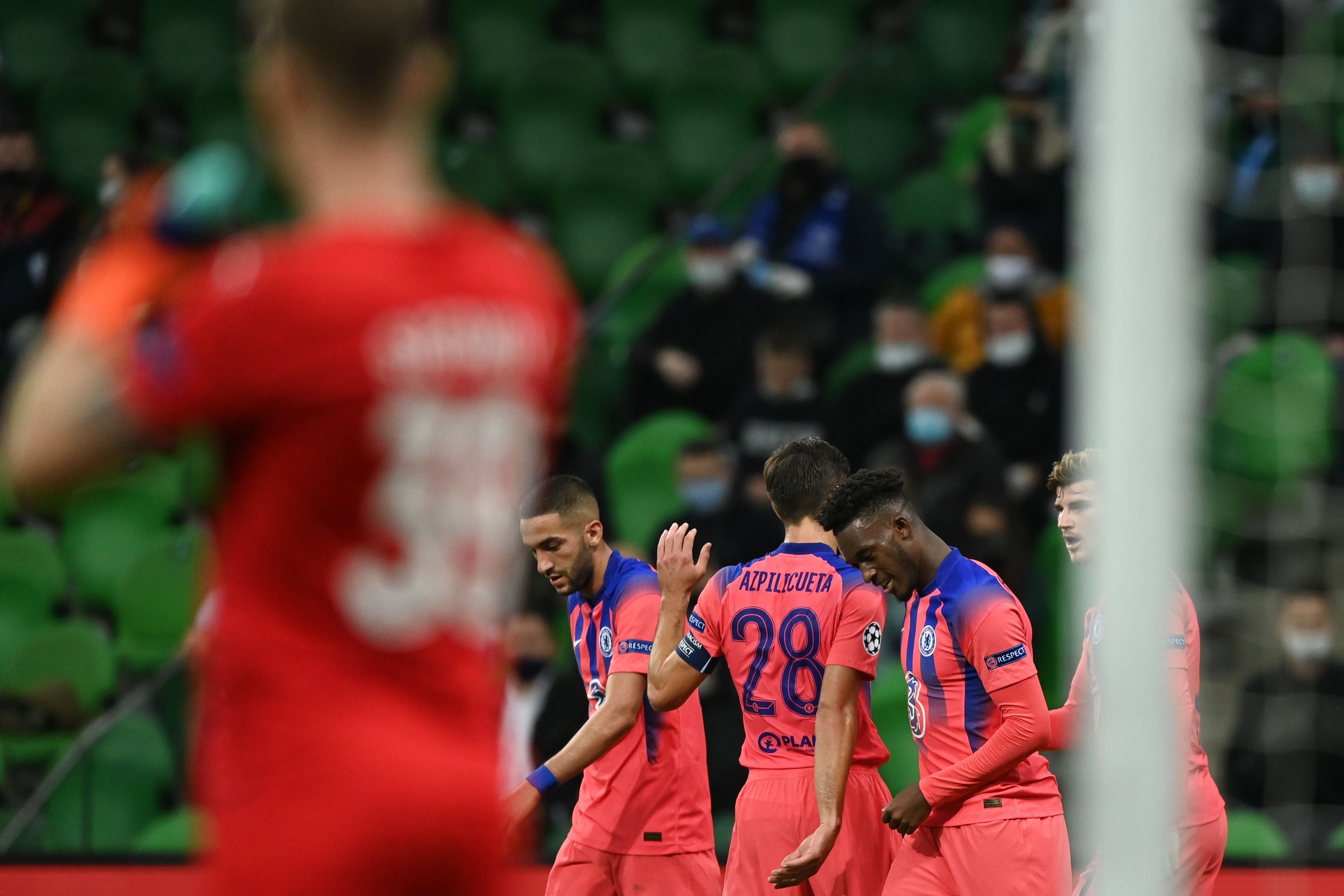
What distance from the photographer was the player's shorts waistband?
226 inches

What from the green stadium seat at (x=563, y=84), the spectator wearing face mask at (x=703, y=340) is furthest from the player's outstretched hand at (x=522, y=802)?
the green stadium seat at (x=563, y=84)

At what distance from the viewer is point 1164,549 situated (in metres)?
2.69

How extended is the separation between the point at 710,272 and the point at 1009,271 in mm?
1633

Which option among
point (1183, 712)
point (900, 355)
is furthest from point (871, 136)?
point (1183, 712)

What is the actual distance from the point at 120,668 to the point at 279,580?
25.7ft

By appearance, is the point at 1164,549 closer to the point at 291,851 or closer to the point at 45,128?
the point at 291,851

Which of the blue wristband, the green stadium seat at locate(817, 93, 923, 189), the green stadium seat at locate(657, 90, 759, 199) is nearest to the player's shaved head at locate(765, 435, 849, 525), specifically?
Answer: the blue wristband

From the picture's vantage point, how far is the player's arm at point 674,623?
5309 millimetres

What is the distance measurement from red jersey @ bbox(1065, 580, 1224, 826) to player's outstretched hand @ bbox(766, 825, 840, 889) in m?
0.85

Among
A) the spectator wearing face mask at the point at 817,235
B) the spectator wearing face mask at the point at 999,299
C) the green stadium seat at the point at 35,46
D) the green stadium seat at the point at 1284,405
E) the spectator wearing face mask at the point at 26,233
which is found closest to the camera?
the green stadium seat at the point at 1284,405

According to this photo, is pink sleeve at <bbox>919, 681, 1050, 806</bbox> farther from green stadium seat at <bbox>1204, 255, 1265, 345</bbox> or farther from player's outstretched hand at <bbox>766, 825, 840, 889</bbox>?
green stadium seat at <bbox>1204, 255, 1265, 345</bbox>

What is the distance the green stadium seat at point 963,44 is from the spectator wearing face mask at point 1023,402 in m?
2.93

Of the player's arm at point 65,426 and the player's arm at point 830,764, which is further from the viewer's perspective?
the player's arm at point 830,764

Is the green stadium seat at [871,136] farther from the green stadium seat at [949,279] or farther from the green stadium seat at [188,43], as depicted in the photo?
the green stadium seat at [188,43]
